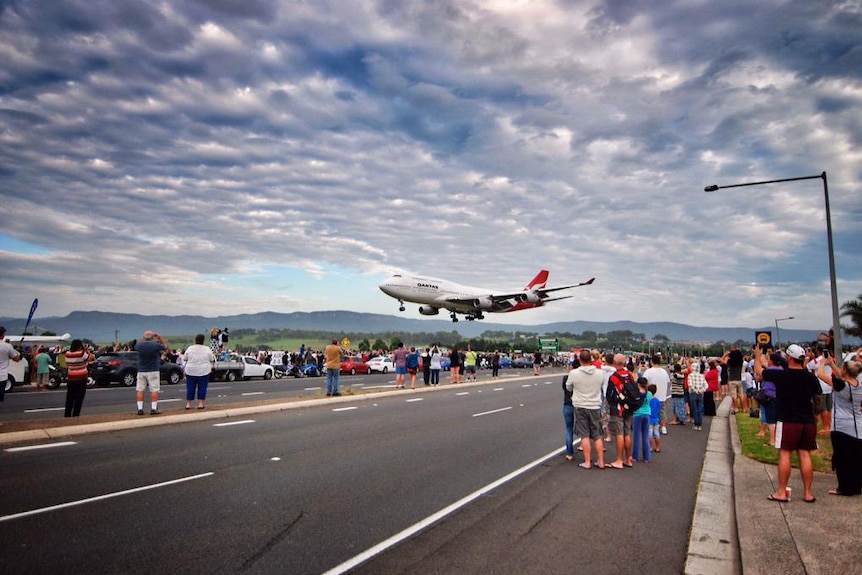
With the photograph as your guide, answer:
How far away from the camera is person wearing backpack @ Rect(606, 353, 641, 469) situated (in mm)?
9711

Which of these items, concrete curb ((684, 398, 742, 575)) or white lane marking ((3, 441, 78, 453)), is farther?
white lane marking ((3, 441, 78, 453))

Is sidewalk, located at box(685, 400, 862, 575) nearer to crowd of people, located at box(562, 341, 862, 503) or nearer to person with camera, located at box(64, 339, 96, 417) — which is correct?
crowd of people, located at box(562, 341, 862, 503)

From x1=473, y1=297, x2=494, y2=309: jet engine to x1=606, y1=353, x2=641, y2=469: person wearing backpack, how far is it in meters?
42.3

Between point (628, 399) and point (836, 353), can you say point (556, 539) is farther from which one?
point (836, 353)

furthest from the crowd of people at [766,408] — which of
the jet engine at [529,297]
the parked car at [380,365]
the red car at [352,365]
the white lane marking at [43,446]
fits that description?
the jet engine at [529,297]

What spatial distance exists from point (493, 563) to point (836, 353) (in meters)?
12.5

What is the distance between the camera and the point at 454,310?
179 feet

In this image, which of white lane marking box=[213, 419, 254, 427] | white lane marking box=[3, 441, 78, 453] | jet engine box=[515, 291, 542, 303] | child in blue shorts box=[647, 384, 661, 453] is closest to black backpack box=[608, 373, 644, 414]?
child in blue shorts box=[647, 384, 661, 453]

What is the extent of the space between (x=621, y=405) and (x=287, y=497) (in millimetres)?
5794

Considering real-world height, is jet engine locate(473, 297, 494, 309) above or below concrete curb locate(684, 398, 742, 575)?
above

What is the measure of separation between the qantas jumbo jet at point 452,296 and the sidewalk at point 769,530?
41.9 m

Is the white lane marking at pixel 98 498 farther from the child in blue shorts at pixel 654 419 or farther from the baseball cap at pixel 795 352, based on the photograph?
the child in blue shorts at pixel 654 419

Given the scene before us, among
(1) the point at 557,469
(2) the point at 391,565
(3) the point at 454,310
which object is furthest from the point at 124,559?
(3) the point at 454,310

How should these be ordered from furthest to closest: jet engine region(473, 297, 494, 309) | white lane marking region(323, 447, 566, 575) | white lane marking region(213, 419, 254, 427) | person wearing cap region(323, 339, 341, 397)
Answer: jet engine region(473, 297, 494, 309), person wearing cap region(323, 339, 341, 397), white lane marking region(213, 419, 254, 427), white lane marking region(323, 447, 566, 575)
